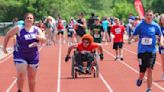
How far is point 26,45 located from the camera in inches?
474

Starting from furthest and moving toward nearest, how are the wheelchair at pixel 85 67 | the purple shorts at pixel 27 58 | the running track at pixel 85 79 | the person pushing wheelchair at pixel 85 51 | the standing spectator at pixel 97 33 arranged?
the standing spectator at pixel 97 33 < the wheelchair at pixel 85 67 < the person pushing wheelchair at pixel 85 51 < the running track at pixel 85 79 < the purple shorts at pixel 27 58

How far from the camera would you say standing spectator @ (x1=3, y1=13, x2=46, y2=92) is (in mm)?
12000

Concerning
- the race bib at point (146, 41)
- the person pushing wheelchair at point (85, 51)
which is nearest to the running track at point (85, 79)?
the person pushing wheelchair at point (85, 51)

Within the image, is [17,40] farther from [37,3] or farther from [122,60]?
[37,3]

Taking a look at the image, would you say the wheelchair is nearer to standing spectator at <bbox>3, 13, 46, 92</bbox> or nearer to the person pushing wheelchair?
the person pushing wheelchair

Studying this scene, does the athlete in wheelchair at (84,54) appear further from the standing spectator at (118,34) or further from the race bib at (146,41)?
the standing spectator at (118,34)

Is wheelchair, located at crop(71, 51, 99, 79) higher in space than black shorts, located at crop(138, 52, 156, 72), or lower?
lower

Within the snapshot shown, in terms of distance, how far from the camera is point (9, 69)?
71.6 feet

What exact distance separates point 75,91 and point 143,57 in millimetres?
2207

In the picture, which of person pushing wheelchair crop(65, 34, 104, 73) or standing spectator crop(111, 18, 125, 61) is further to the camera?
standing spectator crop(111, 18, 125, 61)

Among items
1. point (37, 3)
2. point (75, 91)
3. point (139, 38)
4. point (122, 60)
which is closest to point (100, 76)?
point (75, 91)

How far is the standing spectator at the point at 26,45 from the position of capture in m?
12.0

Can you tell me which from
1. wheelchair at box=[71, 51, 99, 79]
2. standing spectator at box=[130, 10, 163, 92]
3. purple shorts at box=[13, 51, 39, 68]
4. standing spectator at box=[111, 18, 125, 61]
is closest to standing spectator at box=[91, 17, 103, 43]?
standing spectator at box=[111, 18, 125, 61]

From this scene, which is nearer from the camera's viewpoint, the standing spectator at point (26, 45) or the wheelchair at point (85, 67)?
the standing spectator at point (26, 45)
